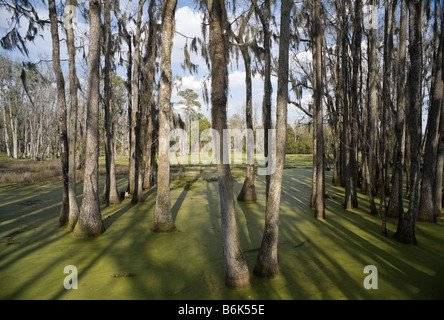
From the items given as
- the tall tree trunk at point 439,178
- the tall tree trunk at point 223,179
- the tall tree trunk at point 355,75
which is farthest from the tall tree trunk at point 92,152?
the tall tree trunk at point 439,178

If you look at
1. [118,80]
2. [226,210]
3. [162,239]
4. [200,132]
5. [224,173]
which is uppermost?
[118,80]

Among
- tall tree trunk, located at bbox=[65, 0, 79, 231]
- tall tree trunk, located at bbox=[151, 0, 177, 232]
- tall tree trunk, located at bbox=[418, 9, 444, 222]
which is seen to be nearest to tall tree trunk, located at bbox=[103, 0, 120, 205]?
tall tree trunk, located at bbox=[65, 0, 79, 231]

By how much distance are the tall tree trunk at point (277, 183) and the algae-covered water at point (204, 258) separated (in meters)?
0.24

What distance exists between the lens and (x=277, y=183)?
3818 mm

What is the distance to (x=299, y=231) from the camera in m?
6.28

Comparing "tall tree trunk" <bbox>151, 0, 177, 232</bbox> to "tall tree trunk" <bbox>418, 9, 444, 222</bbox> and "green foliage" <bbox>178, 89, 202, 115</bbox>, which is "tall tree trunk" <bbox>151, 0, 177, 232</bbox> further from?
"green foliage" <bbox>178, 89, 202, 115</bbox>

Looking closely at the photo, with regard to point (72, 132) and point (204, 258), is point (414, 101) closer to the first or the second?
point (204, 258)

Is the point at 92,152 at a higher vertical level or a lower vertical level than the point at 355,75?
lower

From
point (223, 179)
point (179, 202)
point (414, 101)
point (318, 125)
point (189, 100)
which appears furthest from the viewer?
point (189, 100)

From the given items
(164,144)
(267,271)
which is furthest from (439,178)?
(164,144)

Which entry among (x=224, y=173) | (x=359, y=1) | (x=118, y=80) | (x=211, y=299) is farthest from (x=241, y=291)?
(x=118, y=80)

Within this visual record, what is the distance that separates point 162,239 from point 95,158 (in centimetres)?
→ 253

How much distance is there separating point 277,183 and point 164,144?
3.64m

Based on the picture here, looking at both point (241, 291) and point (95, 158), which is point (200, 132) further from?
point (241, 291)
